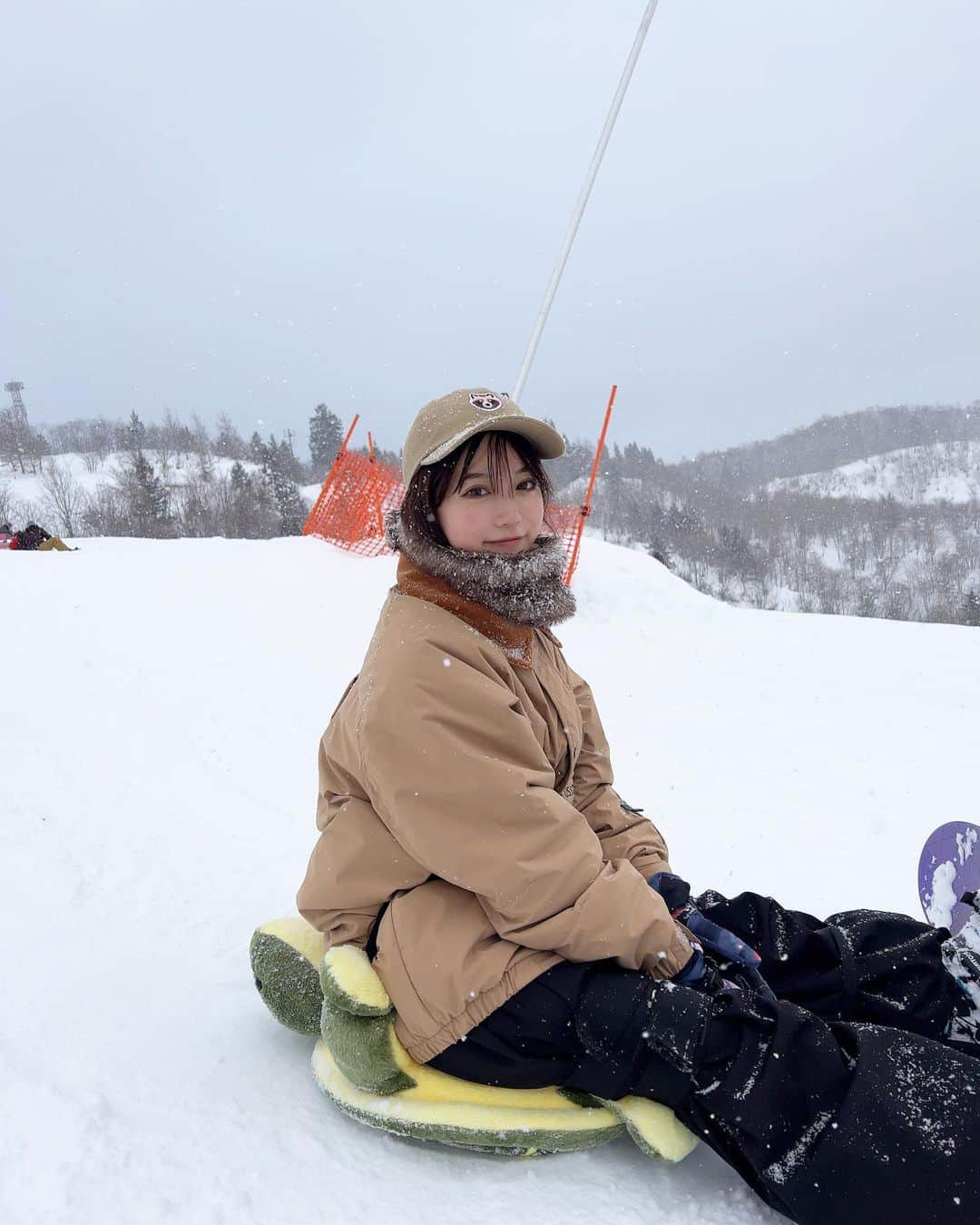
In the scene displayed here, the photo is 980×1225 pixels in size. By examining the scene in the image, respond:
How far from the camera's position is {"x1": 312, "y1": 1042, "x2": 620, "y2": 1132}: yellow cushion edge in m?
1.53

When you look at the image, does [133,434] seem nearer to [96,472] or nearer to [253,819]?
[96,472]

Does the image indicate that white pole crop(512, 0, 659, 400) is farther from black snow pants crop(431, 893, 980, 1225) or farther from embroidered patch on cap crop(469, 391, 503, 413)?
black snow pants crop(431, 893, 980, 1225)

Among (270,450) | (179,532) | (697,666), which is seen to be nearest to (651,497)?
(270,450)

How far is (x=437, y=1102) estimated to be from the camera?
1562mm

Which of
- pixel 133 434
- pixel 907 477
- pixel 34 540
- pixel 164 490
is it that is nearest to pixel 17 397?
pixel 133 434

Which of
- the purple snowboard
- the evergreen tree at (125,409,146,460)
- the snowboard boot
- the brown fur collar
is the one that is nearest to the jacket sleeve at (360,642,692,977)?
the brown fur collar

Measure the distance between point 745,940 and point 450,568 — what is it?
1.18m

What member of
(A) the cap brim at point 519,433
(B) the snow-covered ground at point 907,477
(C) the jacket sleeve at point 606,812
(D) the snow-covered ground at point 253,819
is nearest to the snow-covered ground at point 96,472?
(D) the snow-covered ground at point 253,819

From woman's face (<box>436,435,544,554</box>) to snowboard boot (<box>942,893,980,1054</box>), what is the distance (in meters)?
1.33

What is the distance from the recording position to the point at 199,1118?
1592mm

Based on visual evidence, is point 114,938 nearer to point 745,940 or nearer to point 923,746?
point 745,940

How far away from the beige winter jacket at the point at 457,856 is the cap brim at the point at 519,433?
0.37 m

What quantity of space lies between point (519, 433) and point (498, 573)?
1.22 ft

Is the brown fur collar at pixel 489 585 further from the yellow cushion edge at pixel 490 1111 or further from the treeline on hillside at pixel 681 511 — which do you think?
the treeline on hillside at pixel 681 511
